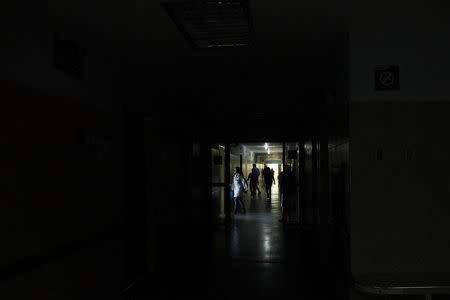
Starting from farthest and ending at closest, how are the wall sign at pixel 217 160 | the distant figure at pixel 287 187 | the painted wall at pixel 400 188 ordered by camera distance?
the wall sign at pixel 217 160 → the distant figure at pixel 287 187 → the painted wall at pixel 400 188

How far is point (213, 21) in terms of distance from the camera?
9.76ft

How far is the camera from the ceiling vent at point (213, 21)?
8.80ft

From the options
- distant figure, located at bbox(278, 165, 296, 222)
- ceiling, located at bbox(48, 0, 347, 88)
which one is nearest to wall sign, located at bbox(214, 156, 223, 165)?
distant figure, located at bbox(278, 165, 296, 222)

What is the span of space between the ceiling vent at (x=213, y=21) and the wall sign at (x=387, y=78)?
1116mm

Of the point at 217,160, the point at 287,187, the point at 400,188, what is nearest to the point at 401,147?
the point at 400,188

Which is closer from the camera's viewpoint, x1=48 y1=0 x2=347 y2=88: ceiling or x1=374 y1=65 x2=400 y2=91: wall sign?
x1=48 y1=0 x2=347 y2=88: ceiling

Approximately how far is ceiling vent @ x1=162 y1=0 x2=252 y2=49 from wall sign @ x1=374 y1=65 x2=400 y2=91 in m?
1.12

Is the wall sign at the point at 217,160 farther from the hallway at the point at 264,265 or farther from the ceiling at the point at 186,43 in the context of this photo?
the ceiling at the point at 186,43

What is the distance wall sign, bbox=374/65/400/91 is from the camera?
3133mm

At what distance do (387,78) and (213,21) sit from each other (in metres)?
1.48

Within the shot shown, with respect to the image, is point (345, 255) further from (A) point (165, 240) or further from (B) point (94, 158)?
(A) point (165, 240)

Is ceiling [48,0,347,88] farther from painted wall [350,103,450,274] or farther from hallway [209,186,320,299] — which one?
hallway [209,186,320,299]

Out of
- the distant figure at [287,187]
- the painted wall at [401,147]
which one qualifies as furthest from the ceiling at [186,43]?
the distant figure at [287,187]

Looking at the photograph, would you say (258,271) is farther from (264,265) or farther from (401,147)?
(401,147)
